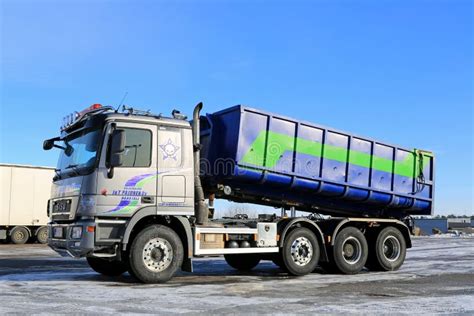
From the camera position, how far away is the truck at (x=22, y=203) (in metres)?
27.6

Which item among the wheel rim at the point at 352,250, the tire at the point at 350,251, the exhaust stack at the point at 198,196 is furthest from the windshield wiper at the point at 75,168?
the wheel rim at the point at 352,250

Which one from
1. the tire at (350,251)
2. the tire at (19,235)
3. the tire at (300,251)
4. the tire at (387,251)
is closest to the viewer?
the tire at (300,251)

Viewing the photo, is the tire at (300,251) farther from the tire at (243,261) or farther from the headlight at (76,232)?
the headlight at (76,232)

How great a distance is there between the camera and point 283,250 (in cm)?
1243

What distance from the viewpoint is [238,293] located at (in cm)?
946

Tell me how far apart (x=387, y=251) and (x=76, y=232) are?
8.00 metres

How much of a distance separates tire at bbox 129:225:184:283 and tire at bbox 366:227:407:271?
5626 millimetres

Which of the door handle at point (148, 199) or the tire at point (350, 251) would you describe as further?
the tire at point (350, 251)

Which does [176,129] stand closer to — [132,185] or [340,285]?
[132,185]

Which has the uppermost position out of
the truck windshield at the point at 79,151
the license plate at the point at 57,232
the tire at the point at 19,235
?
the truck windshield at the point at 79,151

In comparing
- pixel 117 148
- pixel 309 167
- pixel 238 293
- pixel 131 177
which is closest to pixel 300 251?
pixel 309 167

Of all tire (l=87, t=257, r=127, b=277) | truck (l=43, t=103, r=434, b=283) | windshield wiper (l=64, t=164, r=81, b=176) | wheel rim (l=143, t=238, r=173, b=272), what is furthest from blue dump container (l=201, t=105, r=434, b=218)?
windshield wiper (l=64, t=164, r=81, b=176)

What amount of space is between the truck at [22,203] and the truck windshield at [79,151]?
1801 centimetres

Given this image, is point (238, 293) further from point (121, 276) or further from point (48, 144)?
point (48, 144)
